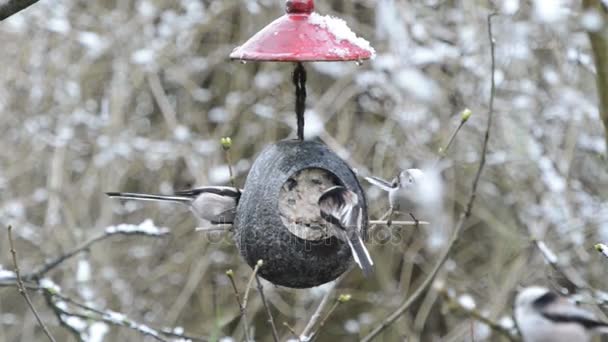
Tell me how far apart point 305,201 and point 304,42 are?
1.77ft

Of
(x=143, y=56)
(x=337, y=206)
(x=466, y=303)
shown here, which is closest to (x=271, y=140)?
(x=143, y=56)

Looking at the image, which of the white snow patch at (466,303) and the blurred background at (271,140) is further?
the blurred background at (271,140)

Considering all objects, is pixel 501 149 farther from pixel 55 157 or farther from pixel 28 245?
pixel 28 245

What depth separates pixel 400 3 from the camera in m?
5.84

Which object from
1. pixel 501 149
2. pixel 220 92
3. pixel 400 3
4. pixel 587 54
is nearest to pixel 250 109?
pixel 220 92

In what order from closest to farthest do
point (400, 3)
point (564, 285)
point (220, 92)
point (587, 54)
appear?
point (564, 285) < point (587, 54) < point (400, 3) < point (220, 92)

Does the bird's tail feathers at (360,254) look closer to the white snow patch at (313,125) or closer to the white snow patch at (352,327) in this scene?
the white snow patch at (313,125)

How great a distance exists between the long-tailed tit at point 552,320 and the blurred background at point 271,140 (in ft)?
9.04

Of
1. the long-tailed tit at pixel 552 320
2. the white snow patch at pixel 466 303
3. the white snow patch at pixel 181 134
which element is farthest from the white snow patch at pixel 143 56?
the long-tailed tit at pixel 552 320

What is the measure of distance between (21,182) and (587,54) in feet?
13.2

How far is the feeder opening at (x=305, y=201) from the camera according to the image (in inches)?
119

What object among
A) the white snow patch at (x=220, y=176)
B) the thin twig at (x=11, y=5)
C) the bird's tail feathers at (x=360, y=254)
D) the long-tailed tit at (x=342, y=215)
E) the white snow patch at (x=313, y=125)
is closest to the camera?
the thin twig at (x=11, y=5)

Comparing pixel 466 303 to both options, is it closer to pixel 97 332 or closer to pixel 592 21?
pixel 592 21

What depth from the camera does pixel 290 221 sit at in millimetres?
3027
